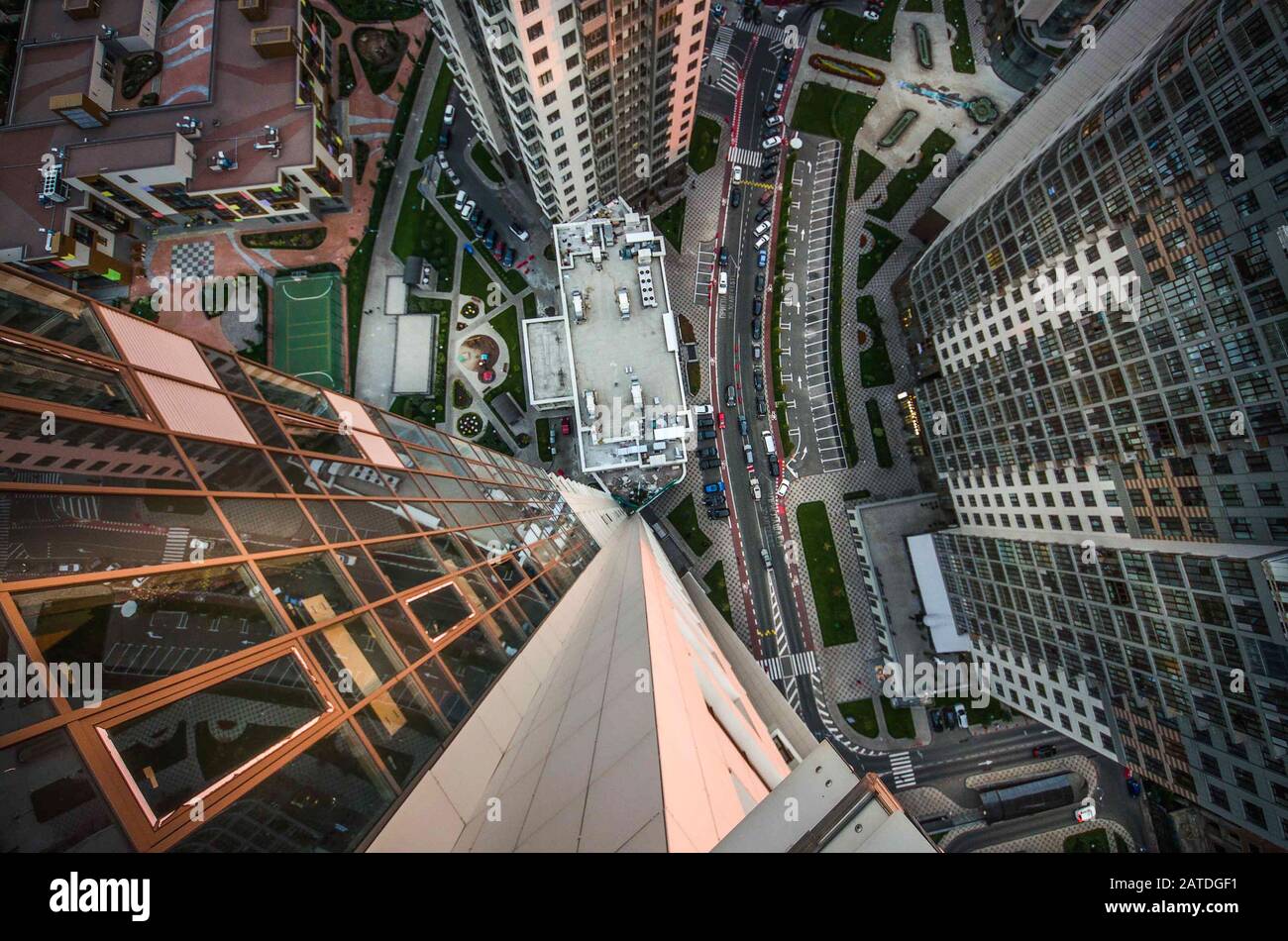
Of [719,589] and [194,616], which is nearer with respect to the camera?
[194,616]

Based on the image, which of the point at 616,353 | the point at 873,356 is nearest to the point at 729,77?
the point at 873,356

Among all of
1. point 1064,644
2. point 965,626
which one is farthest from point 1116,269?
point 965,626

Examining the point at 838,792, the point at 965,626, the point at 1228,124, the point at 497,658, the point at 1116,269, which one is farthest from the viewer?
the point at 965,626

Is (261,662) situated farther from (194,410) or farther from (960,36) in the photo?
(960,36)

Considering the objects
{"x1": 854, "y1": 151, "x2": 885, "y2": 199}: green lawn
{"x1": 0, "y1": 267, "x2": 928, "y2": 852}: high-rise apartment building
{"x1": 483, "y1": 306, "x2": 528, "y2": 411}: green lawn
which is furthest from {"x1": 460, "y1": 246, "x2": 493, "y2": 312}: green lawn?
{"x1": 0, "y1": 267, "x2": 928, "y2": 852}: high-rise apartment building

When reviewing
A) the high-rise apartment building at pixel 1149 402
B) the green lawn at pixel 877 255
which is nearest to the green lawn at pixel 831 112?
the green lawn at pixel 877 255

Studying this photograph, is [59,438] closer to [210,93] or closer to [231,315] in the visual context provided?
[231,315]

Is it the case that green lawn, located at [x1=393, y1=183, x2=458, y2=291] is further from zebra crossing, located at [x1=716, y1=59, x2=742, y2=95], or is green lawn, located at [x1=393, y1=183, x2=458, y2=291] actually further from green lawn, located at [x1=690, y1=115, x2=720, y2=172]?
zebra crossing, located at [x1=716, y1=59, x2=742, y2=95]
